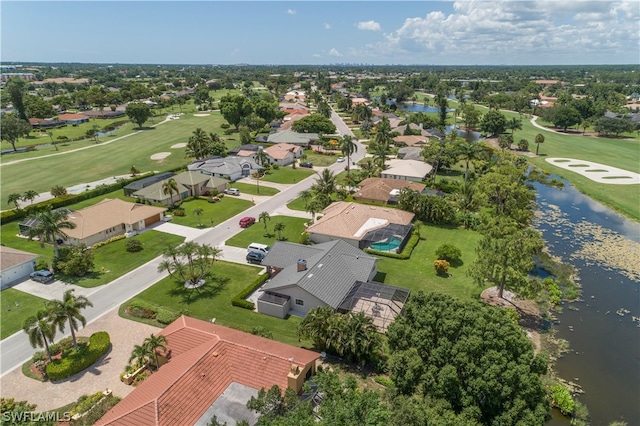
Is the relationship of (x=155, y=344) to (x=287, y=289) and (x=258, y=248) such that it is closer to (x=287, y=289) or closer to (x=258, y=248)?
(x=287, y=289)

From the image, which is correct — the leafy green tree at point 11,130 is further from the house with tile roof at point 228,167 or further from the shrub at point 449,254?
the shrub at point 449,254

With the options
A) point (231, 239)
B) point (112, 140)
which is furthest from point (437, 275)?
point (112, 140)

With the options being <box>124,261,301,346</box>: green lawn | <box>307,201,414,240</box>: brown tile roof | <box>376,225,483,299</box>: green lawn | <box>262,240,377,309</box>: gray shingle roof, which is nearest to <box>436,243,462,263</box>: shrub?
<box>376,225,483,299</box>: green lawn

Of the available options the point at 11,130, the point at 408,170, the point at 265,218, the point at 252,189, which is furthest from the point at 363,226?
the point at 11,130

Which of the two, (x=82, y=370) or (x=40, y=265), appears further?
(x=40, y=265)

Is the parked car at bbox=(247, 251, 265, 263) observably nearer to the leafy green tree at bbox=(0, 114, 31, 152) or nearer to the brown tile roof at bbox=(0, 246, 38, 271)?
the brown tile roof at bbox=(0, 246, 38, 271)

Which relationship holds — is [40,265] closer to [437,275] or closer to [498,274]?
[437,275]
